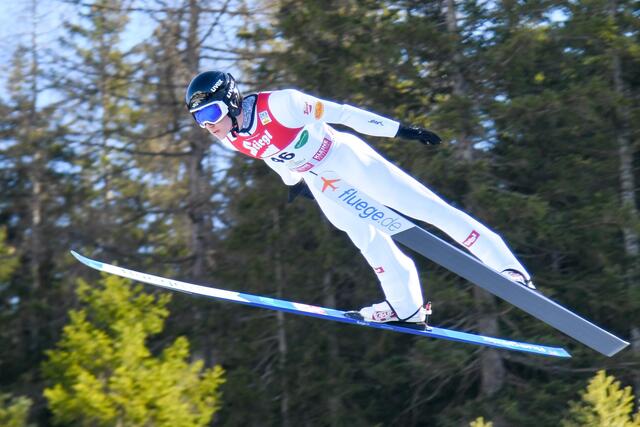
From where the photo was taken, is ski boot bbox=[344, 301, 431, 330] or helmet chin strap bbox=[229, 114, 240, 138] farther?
ski boot bbox=[344, 301, 431, 330]

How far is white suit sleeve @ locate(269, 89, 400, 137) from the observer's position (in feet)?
17.9

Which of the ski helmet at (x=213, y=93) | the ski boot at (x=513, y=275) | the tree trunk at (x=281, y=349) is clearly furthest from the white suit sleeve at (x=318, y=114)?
the tree trunk at (x=281, y=349)

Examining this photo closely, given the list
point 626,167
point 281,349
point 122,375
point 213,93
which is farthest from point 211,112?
point 281,349

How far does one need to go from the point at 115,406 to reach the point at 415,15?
535 centimetres

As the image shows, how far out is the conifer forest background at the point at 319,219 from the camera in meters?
12.0

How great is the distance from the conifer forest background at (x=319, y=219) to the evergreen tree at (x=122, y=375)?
1.1 inches

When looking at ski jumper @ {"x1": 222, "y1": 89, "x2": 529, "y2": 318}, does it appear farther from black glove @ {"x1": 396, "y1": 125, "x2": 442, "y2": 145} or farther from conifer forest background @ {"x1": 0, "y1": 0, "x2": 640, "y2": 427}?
conifer forest background @ {"x1": 0, "y1": 0, "x2": 640, "y2": 427}

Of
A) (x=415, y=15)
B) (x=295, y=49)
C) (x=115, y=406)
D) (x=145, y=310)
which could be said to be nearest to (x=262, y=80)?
(x=295, y=49)

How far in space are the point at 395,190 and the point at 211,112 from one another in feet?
3.21

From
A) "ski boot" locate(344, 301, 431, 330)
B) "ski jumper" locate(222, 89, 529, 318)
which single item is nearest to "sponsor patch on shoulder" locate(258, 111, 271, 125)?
"ski jumper" locate(222, 89, 529, 318)

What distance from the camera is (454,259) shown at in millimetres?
5887

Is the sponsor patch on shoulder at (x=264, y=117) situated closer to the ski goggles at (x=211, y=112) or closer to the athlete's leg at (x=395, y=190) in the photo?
the ski goggles at (x=211, y=112)

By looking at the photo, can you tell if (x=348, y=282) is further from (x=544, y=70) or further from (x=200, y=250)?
(x=544, y=70)

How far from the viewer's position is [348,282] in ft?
47.2
